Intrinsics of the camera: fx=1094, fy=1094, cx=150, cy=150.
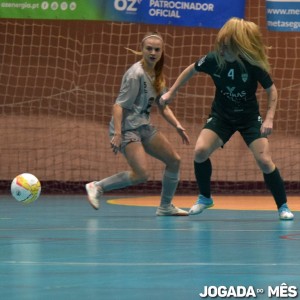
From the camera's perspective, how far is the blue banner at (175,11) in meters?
15.0

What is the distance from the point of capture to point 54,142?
16859 mm

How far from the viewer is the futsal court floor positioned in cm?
504

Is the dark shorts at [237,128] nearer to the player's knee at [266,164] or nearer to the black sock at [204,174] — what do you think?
the player's knee at [266,164]

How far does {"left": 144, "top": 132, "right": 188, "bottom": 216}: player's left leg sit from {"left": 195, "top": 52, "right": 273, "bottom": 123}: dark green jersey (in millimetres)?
617

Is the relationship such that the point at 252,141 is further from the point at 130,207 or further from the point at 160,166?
the point at 160,166

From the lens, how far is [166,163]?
10.2 metres

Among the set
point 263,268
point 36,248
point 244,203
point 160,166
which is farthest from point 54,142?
point 263,268

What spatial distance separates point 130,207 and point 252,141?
2567 millimetres

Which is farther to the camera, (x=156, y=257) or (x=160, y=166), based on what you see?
(x=160, y=166)

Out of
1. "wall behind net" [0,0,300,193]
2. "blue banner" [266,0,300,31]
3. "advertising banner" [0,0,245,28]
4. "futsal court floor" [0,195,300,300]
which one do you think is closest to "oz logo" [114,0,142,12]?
"advertising banner" [0,0,245,28]

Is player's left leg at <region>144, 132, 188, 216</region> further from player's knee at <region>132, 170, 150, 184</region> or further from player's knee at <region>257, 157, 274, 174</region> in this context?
player's knee at <region>257, 157, 274, 174</region>

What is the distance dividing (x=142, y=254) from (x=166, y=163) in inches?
143

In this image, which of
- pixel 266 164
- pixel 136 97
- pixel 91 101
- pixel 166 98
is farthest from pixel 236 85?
pixel 91 101

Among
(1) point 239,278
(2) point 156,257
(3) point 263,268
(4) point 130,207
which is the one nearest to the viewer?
(1) point 239,278
